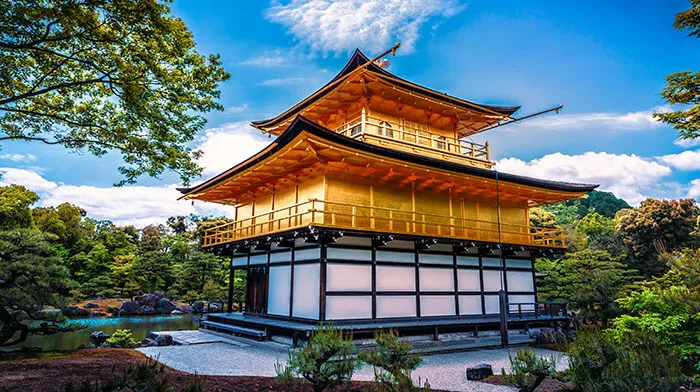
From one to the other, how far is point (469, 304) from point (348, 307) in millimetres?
5631

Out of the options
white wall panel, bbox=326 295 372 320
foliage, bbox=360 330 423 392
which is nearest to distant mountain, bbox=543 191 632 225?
white wall panel, bbox=326 295 372 320

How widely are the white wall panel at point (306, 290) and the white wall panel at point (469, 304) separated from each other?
606 centimetres

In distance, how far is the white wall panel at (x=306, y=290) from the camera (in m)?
12.7

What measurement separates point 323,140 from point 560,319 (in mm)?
12561

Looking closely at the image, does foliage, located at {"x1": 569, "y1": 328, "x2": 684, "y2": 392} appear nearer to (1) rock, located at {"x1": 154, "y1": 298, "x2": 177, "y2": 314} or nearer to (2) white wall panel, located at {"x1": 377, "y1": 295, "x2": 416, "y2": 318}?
(2) white wall panel, located at {"x1": 377, "y1": 295, "x2": 416, "y2": 318}

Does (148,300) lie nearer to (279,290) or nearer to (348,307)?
(279,290)

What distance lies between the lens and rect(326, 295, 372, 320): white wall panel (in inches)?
483

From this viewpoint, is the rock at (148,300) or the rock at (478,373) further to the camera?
the rock at (148,300)

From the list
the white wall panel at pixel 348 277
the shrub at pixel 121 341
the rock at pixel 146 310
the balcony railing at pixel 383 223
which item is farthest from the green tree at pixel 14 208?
the white wall panel at pixel 348 277

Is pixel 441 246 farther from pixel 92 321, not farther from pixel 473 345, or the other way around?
pixel 92 321

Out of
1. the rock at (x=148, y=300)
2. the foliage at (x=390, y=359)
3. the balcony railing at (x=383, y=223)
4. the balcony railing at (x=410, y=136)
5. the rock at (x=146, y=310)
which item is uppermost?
the balcony railing at (x=410, y=136)

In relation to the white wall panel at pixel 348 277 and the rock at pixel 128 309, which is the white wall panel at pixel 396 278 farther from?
the rock at pixel 128 309

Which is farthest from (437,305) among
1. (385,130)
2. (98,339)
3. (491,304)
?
(98,339)

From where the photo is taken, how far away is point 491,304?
1611 centimetres
